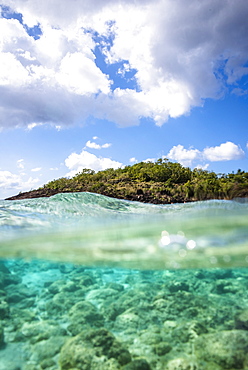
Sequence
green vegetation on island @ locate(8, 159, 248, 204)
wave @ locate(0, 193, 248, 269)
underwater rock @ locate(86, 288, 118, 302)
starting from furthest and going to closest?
green vegetation on island @ locate(8, 159, 248, 204) < wave @ locate(0, 193, 248, 269) < underwater rock @ locate(86, 288, 118, 302)

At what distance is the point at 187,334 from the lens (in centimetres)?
541

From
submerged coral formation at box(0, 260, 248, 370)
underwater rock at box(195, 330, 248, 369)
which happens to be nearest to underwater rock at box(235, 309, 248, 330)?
submerged coral formation at box(0, 260, 248, 370)

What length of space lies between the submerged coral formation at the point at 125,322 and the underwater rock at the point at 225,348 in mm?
16

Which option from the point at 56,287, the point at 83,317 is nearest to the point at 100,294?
the point at 83,317

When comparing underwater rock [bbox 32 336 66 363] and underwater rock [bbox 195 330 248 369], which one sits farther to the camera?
underwater rock [bbox 32 336 66 363]

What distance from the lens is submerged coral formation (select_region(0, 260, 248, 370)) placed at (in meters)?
4.70

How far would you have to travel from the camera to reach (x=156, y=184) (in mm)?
13031

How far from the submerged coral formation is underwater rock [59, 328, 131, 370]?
0.01 metres

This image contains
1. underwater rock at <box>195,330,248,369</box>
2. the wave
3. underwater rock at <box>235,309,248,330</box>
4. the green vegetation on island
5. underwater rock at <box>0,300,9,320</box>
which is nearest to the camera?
underwater rock at <box>195,330,248,369</box>

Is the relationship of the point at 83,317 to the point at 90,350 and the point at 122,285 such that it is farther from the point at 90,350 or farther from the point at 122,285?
the point at 122,285

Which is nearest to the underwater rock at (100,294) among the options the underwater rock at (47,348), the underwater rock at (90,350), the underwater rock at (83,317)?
the underwater rock at (83,317)

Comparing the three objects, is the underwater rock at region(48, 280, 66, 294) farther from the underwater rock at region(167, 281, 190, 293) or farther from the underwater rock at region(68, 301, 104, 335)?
the underwater rock at region(167, 281, 190, 293)

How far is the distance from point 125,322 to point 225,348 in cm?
220

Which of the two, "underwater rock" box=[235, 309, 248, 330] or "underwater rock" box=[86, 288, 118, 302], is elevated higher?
"underwater rock" box=[86, 288, 118, 302]
